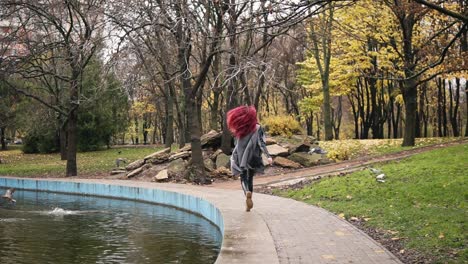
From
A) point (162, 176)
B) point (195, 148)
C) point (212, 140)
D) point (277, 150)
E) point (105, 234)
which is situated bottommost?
point (105, 234)

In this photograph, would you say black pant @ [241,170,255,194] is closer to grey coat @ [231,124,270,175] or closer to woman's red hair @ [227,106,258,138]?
grey coat @ [231,124,270,175]

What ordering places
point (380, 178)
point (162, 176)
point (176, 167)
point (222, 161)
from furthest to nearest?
1. point (222, 161)
2. point (176, 167)
3. point (162, 176)
4. point (380, 178)

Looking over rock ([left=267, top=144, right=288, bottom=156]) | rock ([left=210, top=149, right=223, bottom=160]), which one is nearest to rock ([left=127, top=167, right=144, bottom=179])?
rock ([left=210, top=149, right=223, bottom=160])

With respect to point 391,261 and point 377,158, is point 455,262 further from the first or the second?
point 377,158

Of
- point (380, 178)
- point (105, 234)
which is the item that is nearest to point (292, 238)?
point (105, 234)

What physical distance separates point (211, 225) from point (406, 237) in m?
5.08

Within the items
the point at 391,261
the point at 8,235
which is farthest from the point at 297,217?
the point at 8,235

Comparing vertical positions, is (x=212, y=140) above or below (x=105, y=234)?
above

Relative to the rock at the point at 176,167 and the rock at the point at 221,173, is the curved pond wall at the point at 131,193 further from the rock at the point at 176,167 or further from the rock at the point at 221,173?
the rock at the point at 221,173

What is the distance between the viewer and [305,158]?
20703 mm

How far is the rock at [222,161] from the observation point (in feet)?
66.4

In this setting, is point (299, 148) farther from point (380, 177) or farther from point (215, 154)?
point (380, 177)

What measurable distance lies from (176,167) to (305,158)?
524 centimetres

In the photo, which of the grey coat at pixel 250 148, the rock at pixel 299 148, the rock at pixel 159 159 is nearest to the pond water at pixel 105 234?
the grey coat at pixel 250 148
